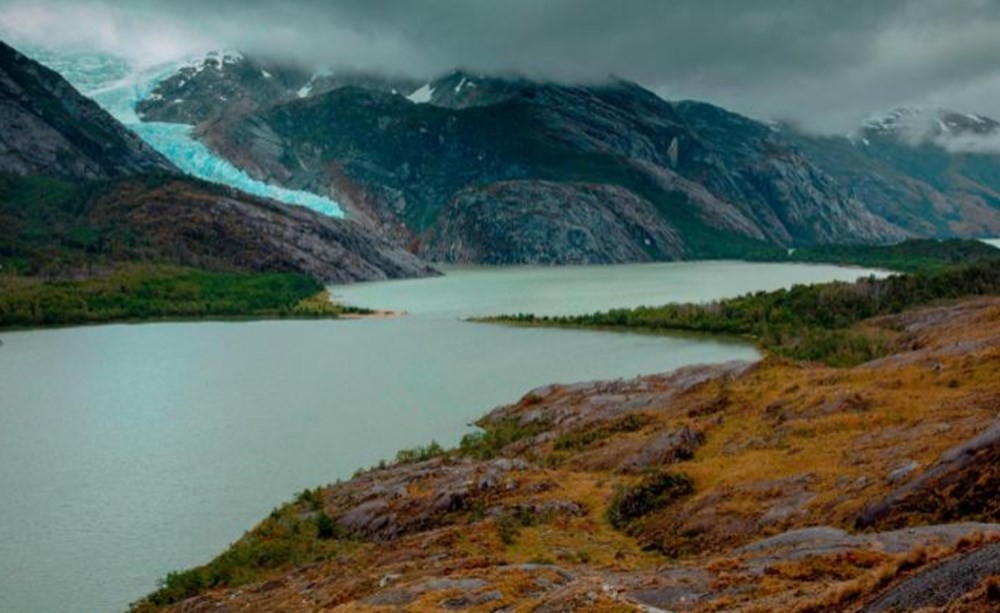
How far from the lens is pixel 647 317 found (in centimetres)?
15488

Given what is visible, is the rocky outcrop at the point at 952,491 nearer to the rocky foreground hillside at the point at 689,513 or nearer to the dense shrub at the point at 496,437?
the rocky foreground hillside at the point at 689,513

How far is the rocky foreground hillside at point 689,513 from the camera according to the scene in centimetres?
2347

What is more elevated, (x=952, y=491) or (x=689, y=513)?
(x=952, y=491)

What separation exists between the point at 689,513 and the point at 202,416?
192ft

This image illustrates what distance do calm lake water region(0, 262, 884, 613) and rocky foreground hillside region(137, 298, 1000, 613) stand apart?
6231mm

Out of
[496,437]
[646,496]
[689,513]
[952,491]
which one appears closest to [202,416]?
[496,437]

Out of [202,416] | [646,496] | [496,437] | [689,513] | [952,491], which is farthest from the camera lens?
[202,416]

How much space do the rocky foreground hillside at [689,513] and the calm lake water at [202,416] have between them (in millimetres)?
6231

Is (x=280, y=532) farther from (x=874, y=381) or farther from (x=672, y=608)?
(x=874, y=381)

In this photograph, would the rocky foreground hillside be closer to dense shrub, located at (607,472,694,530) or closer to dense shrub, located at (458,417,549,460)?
dense shrub, located at (607,472,694,530)

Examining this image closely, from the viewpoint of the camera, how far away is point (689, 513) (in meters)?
38.2

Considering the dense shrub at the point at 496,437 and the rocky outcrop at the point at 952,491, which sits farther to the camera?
the dense shrub at the point at 496,437

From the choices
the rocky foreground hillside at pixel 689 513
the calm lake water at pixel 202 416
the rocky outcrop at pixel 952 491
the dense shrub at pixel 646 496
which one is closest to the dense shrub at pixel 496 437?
the rocky foreground hillside at pixel 689 513

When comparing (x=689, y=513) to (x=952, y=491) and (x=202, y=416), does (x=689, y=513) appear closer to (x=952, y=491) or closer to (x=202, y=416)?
(x=952, y=491)
